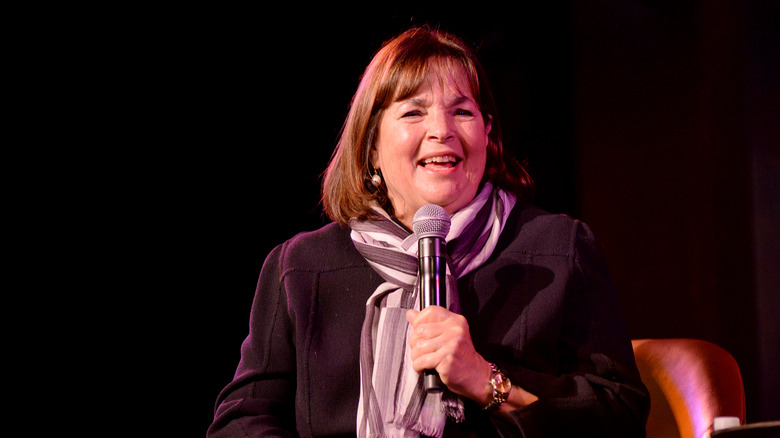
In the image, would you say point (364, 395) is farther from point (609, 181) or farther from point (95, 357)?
point (609, 181)

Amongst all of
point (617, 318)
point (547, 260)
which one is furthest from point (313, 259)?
point (617, 318)

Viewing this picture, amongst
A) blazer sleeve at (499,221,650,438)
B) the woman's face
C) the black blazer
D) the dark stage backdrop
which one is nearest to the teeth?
the woman's face

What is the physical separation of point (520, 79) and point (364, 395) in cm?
255

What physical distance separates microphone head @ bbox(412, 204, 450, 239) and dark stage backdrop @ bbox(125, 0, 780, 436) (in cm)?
187

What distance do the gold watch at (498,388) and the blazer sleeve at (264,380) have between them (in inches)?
20.3

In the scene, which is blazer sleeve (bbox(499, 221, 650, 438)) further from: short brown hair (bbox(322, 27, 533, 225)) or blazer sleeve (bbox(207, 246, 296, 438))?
blazer sleeve (bbox(207, 246, 296, 438))

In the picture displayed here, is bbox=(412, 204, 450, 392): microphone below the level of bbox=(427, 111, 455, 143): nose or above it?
below

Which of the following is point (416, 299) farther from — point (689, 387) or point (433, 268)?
point (689, 387)

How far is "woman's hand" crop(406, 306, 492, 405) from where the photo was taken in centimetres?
125

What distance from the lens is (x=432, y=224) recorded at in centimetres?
132

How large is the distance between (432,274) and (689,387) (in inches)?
32.0

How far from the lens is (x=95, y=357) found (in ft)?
9.10

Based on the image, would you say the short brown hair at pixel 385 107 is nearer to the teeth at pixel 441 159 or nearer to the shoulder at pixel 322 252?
the shoulder at pixel 322 252

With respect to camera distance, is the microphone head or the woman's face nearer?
the microphone head
